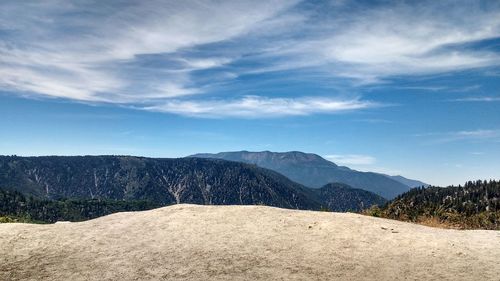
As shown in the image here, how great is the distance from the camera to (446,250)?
52.1ft

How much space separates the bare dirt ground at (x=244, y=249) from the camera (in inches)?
557

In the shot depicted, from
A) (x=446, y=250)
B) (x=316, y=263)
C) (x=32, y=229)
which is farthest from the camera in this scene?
(x=32, y=229)

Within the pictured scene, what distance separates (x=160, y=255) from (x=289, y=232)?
18.2 ft

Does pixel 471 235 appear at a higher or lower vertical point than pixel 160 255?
higher

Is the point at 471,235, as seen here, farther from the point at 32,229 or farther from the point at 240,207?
the point at 32,229

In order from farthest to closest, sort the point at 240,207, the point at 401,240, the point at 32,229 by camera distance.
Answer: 1. the point at 240,207
2. the point at 32,229
3. the point at 401,240

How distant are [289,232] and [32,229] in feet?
37.3

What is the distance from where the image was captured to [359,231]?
1788 centimetres

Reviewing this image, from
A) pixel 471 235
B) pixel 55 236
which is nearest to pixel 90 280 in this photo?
pixel 55 236

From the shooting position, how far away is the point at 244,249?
16031mm

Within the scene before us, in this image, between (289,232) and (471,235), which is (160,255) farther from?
(471,235)

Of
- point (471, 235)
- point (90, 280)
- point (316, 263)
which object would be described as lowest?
point (90, 280)

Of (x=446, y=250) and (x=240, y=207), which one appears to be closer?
(x=446, y=250)

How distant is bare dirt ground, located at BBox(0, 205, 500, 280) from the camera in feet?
46.4
